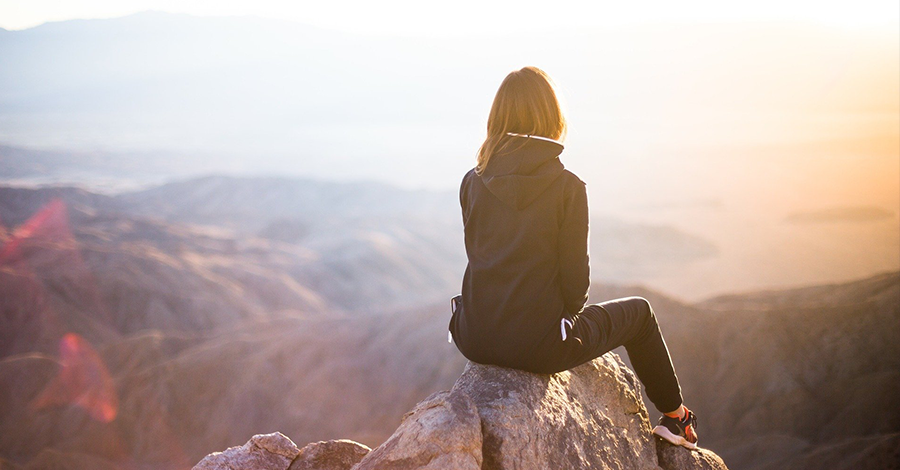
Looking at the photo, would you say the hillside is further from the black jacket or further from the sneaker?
the black jacket

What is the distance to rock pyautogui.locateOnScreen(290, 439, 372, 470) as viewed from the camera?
4992mm

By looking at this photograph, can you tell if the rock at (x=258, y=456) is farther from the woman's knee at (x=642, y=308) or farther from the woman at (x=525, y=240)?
the woman's knee at (x=642, y=308)

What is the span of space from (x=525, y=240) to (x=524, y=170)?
35 cm

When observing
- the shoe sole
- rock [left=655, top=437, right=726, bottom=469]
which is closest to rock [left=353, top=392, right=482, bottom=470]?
the shoe sole

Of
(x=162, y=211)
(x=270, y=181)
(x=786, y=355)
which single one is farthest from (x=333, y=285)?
(x=270, y=181)

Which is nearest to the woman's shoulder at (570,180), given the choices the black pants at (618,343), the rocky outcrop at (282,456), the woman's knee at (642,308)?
the black pants at (618,343)

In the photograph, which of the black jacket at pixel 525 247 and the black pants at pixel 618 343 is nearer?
the black jacket at pixel 525 247

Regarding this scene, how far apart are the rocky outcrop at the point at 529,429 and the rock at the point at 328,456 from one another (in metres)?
1.60

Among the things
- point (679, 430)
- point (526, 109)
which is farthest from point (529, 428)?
point (526, 109)

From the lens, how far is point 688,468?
4.38m

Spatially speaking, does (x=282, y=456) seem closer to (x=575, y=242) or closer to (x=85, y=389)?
(x=575, y=242)

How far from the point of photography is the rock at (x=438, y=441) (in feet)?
10.3

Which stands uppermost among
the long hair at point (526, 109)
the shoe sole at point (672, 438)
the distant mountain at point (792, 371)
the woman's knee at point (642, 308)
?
the long hair at point (526, 109)

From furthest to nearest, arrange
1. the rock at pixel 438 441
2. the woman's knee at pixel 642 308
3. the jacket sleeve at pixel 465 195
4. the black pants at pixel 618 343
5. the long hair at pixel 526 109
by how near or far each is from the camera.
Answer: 1. the woman's knee at pixel 642 308
2. the jacket sleeve at pixel 465 195
3. the black pants at pixel 618 343
4. the long hair at pixel 526 109
5. the rock at pixel 438 441
